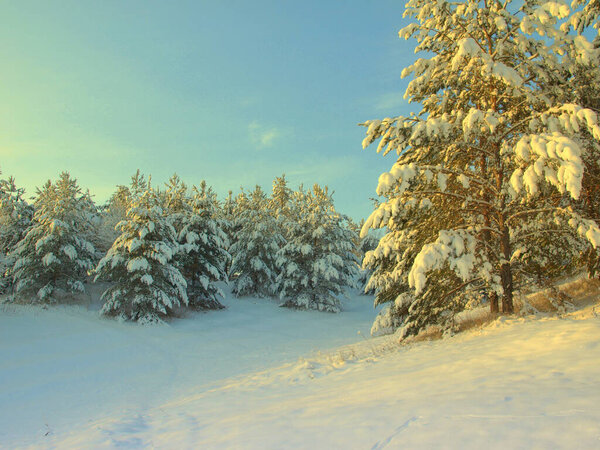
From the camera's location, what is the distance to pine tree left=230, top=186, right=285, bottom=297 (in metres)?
29.9

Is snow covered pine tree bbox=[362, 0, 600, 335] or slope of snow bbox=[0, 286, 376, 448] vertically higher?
snow covered pine tree bbox=[362, 0, 600, 335]

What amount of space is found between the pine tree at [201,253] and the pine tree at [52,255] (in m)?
5.71

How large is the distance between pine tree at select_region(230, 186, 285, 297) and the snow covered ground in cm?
1484

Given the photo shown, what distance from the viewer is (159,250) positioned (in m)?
20.2

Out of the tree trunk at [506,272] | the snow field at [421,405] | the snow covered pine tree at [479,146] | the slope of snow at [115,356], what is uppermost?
the snow covered pine tree at [479,146]

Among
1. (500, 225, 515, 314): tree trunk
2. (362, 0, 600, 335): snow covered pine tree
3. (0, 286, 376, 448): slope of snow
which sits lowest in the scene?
(0, 286, 376, 448): slope of snow

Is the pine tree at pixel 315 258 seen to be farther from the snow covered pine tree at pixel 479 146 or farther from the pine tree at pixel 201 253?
the snow covered pine tree at pixel 479 146

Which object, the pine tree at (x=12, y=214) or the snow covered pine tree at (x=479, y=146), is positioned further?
the pine tree at (x=12, y=214)

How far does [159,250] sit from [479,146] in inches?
644

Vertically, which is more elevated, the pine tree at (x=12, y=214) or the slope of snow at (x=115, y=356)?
the pine tree at (x=12, y=214)

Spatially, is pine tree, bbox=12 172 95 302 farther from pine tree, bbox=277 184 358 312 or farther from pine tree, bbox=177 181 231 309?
pine tree, bbox=277 184 358 312

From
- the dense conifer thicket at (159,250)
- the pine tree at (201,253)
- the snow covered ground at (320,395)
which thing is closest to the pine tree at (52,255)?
the dense conifer thicket at (159,250)

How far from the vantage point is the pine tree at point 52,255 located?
21375 mm

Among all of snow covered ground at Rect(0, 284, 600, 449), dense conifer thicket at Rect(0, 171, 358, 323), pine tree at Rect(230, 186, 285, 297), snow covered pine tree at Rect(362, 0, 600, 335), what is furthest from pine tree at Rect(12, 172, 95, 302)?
snow covered pine tree at Rect(362, 0, 600, 335)
